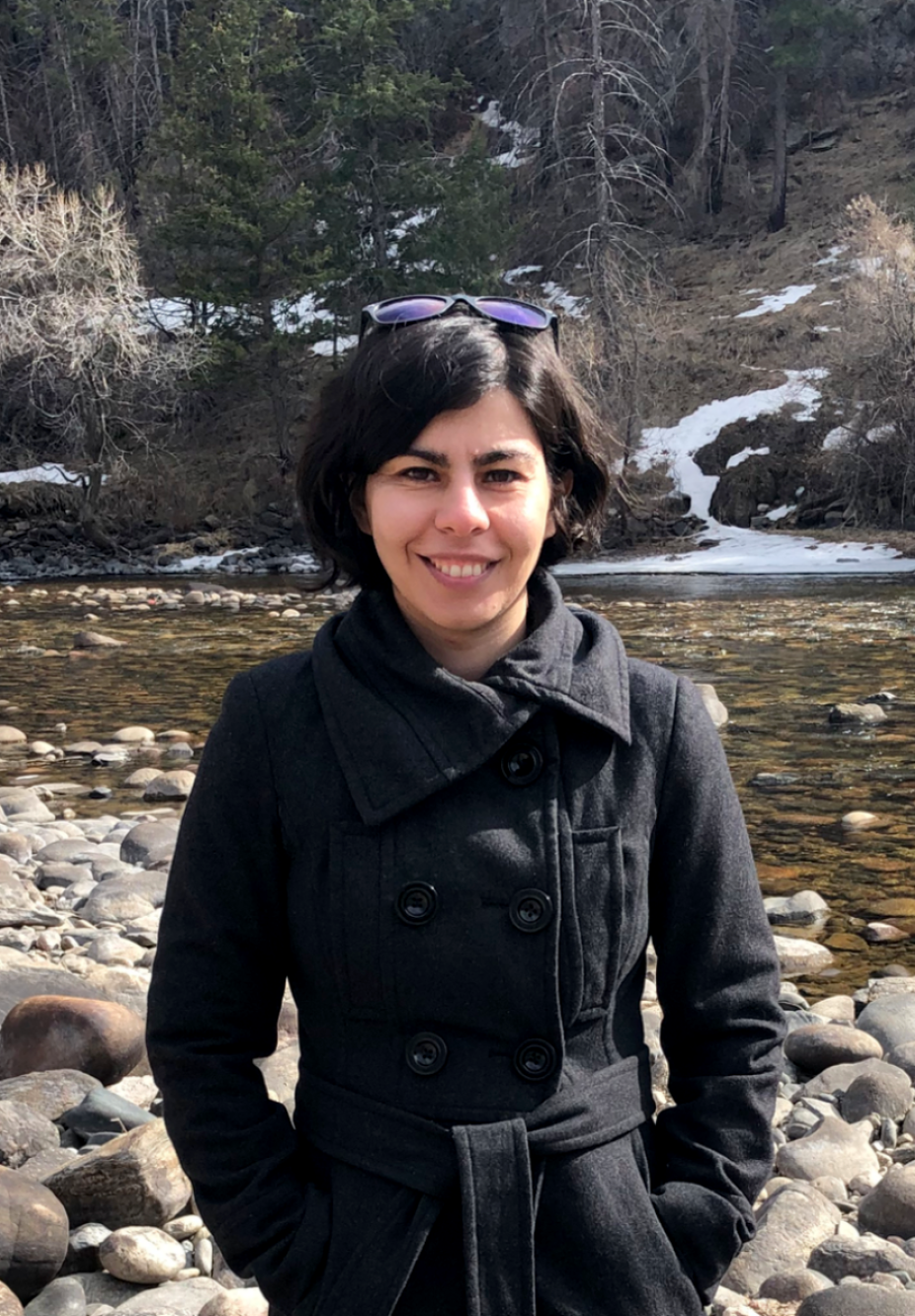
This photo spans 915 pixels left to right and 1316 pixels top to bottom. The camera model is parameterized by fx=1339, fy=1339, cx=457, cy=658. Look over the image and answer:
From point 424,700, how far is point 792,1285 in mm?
1335

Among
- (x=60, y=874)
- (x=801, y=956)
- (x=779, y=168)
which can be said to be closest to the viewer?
(x=801, y=956)

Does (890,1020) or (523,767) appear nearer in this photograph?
(523,767)

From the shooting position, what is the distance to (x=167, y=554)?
76.2ft

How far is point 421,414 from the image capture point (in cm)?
145

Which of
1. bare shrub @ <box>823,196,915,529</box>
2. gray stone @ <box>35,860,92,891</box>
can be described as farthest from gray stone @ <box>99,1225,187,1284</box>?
bare shrub @ <box>823,196,915,529</box>

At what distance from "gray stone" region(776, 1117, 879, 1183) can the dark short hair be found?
156 cm

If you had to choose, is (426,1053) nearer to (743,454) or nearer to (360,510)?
(360,510)

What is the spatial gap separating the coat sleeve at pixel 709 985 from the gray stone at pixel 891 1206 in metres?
1.16

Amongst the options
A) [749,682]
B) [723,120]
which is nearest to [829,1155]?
[749,682]

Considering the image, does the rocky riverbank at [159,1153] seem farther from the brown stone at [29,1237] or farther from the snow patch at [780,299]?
the snow patch at [780,299]

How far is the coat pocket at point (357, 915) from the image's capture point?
1.34 meters

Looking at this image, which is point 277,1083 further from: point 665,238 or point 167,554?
point 665,238

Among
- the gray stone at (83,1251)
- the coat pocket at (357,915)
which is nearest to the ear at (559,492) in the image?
the coat pocket at (357,915)

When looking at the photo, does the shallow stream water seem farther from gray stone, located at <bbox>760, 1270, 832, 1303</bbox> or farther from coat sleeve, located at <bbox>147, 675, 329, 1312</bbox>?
coat sleeve, located at <bbox>147, 675, 329, 1312</bbox>
